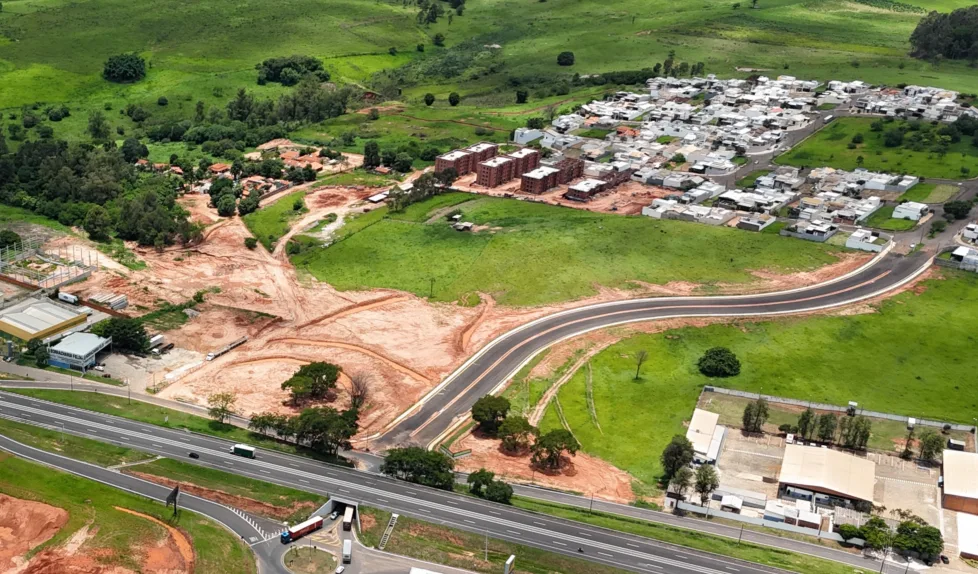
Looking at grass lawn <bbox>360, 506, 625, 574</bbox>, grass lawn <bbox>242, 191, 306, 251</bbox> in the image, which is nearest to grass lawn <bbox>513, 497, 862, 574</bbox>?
grass lawn <bbox>360, 506, 625, 574</bbox>

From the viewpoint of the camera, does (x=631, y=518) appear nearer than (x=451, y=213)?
Yes

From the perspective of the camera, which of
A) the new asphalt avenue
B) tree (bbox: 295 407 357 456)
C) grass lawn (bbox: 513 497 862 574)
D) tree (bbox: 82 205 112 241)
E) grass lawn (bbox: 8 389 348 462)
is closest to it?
the new asphalt avenue

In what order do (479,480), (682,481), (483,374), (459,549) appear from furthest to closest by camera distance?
1. (483,374)
2. (682,481)
3. (479,480)
4. (459,549)

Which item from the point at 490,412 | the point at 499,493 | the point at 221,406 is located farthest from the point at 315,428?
the point at 499,493

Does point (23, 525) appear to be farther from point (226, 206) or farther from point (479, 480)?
point (226, 206)

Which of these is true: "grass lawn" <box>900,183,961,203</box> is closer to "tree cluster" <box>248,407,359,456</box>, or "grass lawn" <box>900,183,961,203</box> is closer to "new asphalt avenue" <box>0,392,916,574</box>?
"new asphalt avenue" <box>0,392,916,574</box>

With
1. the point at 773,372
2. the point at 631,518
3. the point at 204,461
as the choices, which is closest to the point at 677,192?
the point at 773,372

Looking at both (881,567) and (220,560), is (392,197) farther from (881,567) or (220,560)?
(881,567)
